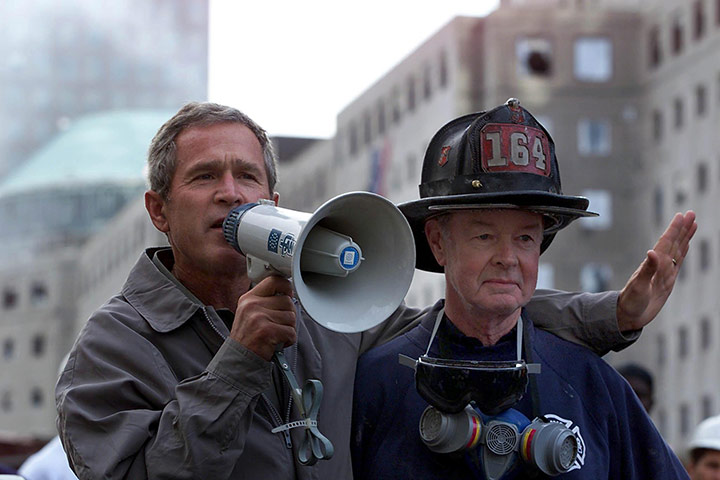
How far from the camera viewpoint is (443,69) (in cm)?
5119

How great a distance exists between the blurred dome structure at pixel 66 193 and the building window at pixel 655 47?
50352 mm

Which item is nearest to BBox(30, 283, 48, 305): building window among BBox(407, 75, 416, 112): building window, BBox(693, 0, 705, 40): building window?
BBox(407, 75, 416, 112): building window

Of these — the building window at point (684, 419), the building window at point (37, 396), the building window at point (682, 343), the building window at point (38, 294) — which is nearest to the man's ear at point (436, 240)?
the building window at point (684, 419)

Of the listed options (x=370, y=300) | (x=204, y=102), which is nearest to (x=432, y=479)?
(x=370, y=300)

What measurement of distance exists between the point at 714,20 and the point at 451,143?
43.6 meters

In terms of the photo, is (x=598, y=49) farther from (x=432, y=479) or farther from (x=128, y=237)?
(x=432, y=479)

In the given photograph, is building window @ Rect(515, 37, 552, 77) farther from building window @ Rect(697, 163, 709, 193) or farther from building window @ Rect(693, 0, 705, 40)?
building window @ Rect(697, 163, 709, 193)

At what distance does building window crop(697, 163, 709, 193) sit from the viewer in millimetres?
45781

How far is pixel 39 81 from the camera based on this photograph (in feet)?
416

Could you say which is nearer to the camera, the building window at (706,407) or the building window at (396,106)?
the building window at (706,407)

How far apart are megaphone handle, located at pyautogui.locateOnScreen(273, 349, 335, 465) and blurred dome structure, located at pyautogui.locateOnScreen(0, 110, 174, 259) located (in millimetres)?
90664

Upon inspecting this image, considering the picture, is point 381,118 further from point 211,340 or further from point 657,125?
point 211,340

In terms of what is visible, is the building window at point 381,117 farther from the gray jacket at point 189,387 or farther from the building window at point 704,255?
the gray jacket at point 189,387

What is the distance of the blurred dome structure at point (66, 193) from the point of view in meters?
94.4
